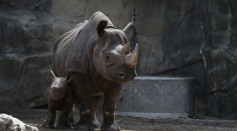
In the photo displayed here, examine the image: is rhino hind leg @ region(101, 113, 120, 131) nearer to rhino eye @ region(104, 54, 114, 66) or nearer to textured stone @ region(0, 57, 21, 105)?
rhino eye @ region(104, 54, 114, 66)

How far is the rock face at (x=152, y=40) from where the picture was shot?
38.9 feet

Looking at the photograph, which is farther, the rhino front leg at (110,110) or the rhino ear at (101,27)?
the rhino front leg at (110,110)

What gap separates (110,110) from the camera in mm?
7625

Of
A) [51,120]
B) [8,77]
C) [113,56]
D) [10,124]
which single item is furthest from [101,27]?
[8,77]

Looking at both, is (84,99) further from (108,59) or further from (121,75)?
(121,75)

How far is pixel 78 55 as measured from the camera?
25.6ft

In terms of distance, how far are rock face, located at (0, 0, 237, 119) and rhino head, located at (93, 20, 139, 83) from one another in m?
4.46

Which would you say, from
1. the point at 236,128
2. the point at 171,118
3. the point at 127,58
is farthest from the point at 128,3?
the point at 127,58

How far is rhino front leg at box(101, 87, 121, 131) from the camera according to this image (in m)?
7.53

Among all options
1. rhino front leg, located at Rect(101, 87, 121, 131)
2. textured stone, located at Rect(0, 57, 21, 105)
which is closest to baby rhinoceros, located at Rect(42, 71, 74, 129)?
rhino front leg, located at Rect(101, 87, 121, 131)

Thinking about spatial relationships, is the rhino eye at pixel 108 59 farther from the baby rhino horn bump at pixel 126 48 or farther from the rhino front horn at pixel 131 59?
the rhino front horn at pixel 131 59

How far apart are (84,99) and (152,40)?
5117 mm

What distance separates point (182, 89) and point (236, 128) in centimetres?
254

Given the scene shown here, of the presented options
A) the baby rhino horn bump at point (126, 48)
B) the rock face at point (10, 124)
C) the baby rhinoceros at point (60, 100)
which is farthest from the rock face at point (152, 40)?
the rock face at point (10, 124)
